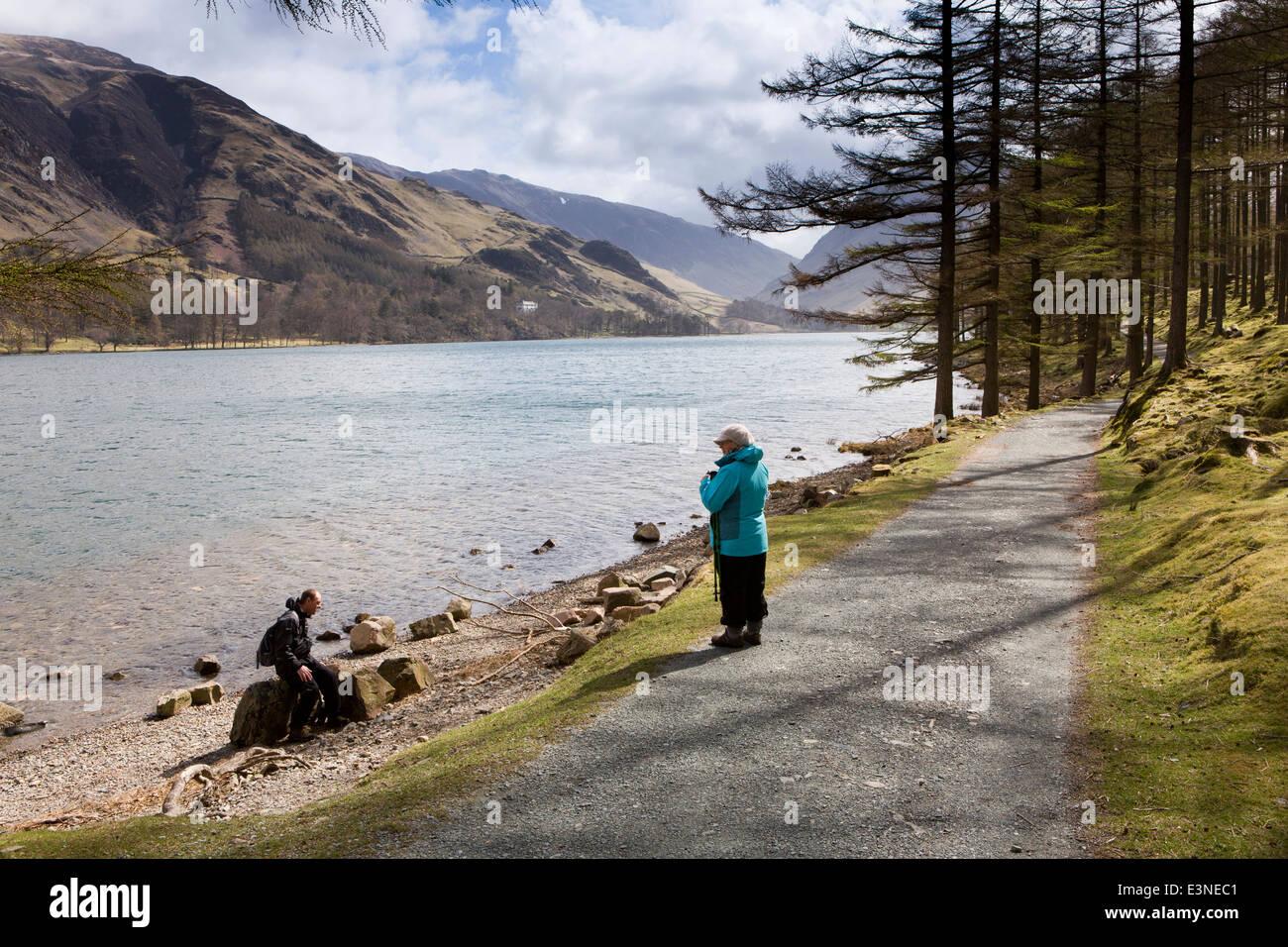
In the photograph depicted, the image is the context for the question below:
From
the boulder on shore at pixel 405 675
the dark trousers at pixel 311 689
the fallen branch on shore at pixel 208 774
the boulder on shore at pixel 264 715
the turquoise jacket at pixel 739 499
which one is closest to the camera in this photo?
the fallen branch on shore at pixel 208 774

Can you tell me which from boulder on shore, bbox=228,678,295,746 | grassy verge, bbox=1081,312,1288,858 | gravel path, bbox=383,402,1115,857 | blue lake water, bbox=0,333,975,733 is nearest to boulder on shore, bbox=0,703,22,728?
blue lake water, bbox=0,333,975,733

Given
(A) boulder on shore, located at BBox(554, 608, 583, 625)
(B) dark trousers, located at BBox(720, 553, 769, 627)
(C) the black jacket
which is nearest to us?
(B) dark trousers, located at BBox(720, 553, 769, 627)

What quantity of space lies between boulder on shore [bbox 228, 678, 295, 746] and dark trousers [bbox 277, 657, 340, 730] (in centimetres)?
13

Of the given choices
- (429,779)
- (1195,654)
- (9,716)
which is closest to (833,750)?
(429,779)

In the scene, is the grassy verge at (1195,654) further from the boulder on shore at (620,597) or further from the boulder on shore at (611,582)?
the boulder on shore at (611,582)

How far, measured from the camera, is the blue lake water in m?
17.8

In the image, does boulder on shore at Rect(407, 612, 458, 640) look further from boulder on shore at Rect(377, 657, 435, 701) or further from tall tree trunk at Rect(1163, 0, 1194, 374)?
tall tree trunk at Rect(1163, 0, 1194, 374)

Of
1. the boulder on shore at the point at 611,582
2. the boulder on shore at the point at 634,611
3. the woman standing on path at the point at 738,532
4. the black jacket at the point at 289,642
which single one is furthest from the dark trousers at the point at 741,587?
the boulder on shore at the point at 611,582

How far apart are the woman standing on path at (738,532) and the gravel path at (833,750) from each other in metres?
0.37

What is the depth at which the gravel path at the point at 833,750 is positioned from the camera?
5.14 metres

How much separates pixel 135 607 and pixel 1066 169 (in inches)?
1477
